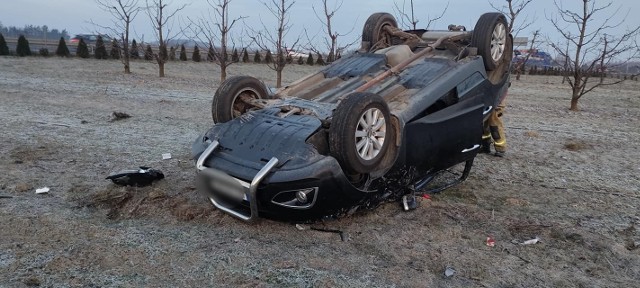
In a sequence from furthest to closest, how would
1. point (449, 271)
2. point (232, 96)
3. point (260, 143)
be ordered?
point (232, 96) < point (260, 143) < point (449, 271)

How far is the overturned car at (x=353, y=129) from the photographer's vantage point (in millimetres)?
3672

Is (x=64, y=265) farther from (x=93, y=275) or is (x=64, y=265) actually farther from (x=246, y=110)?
(x=246, y=110)

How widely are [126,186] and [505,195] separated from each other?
12.3 feet

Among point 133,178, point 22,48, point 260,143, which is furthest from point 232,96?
point 22,48

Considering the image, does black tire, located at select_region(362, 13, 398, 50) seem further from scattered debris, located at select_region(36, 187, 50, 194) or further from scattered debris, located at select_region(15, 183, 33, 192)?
scattered debris, located at select_region(15, 183, 33, 192)

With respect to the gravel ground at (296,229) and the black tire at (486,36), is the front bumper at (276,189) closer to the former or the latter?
the gravel ground at (296,229)

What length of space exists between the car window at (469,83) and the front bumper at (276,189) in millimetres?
1560

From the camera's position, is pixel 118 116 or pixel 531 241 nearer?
pixel 531 241

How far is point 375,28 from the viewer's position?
6.18 meters

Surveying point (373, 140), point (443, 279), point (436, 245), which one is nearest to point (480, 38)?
point (373, 140)

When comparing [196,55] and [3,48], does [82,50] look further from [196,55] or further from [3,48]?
[196,55]

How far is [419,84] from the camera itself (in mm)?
4723

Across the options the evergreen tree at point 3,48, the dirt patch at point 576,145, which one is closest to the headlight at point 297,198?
the dirt patch at point 576,145

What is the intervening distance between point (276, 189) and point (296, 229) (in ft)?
1.79
